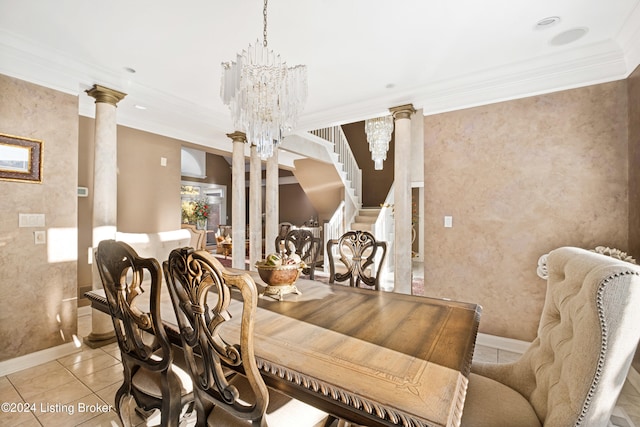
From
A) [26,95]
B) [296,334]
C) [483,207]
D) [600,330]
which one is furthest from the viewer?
[483,207]

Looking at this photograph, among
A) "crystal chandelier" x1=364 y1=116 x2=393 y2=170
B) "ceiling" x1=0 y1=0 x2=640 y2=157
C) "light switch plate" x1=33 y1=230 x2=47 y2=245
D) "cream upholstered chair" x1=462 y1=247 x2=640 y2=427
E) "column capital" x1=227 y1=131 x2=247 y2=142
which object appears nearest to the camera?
"cream upholstered chair" x1=462 y1=247 x2=640 y2=427

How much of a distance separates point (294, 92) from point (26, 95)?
2.32m

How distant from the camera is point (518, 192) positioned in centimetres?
287

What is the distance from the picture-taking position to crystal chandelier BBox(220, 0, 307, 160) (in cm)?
218

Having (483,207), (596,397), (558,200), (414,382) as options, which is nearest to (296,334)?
(414,382)

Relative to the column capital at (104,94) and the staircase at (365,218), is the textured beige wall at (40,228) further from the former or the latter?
the staircase at (365,218)

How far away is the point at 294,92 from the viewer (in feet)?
7.50

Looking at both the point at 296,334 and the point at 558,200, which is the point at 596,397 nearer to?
the point at 296,334

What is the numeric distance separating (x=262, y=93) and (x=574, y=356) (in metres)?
2.25

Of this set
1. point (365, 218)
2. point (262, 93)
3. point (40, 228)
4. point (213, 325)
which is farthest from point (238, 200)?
point (213, 325)

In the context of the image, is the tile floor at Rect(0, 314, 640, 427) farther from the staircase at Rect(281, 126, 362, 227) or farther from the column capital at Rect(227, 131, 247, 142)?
the staircase at Rect(281, 126, 362, 227)

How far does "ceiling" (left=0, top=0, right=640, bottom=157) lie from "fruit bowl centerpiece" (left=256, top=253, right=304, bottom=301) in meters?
1.69

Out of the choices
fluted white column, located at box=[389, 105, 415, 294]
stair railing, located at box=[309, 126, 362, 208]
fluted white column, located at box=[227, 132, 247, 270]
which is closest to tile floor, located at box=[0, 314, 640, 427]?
fluted white column, located at box=[389, 105, 415, 294]

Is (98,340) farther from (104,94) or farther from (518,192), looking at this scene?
(518,192)
